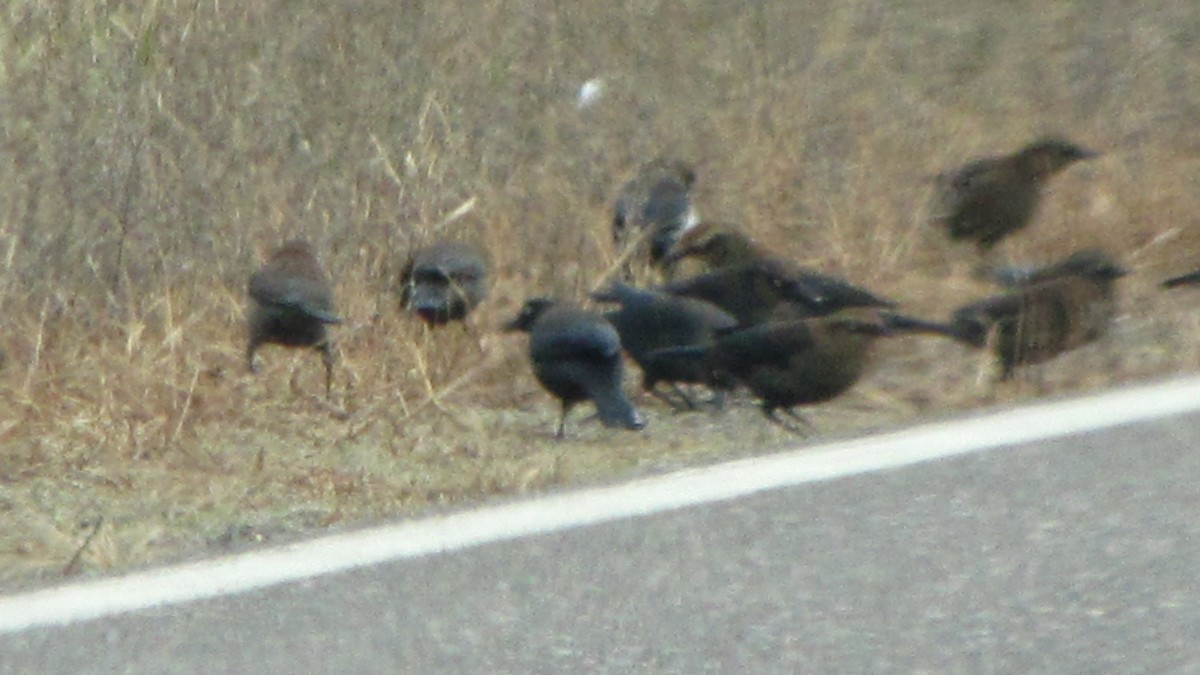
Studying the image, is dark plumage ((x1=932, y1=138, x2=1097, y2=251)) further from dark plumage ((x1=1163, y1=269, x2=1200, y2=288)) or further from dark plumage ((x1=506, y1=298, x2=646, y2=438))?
dark plumage ((x1=506, y1=298, x2=646, y2=438))

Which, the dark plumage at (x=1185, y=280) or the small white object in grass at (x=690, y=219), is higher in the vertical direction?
the small white object in grass at (x=690, y=219)

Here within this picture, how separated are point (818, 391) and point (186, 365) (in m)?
2.21

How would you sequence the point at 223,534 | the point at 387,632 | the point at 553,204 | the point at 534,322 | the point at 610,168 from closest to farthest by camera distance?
the point at 387,632, the point at 223,534, the point at 534,322, the point at 553,204, the point at 610,168

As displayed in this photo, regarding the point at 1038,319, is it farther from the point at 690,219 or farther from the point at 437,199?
the point at 437,199

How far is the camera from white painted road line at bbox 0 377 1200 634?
4.55 m

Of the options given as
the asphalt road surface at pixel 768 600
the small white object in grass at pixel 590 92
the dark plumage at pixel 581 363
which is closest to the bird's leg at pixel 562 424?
the dark plumage at pixel 581 363

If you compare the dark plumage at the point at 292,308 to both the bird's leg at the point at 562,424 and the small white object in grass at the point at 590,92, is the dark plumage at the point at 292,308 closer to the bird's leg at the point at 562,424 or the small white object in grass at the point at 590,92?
the bird's leg at the point at 562,424

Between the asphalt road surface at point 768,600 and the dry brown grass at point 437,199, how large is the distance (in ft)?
2.10

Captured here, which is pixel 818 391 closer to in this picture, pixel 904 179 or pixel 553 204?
pixel 553 204

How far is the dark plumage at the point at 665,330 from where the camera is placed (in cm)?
709

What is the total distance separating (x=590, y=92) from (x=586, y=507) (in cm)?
501

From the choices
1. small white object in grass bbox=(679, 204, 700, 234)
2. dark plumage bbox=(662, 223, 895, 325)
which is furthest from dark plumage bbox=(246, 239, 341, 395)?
small white object in grass bbox=(679, 204, 700, 234)

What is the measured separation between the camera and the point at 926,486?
5293 millimetres

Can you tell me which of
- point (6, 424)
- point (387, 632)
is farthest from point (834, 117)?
point (387, 632)
